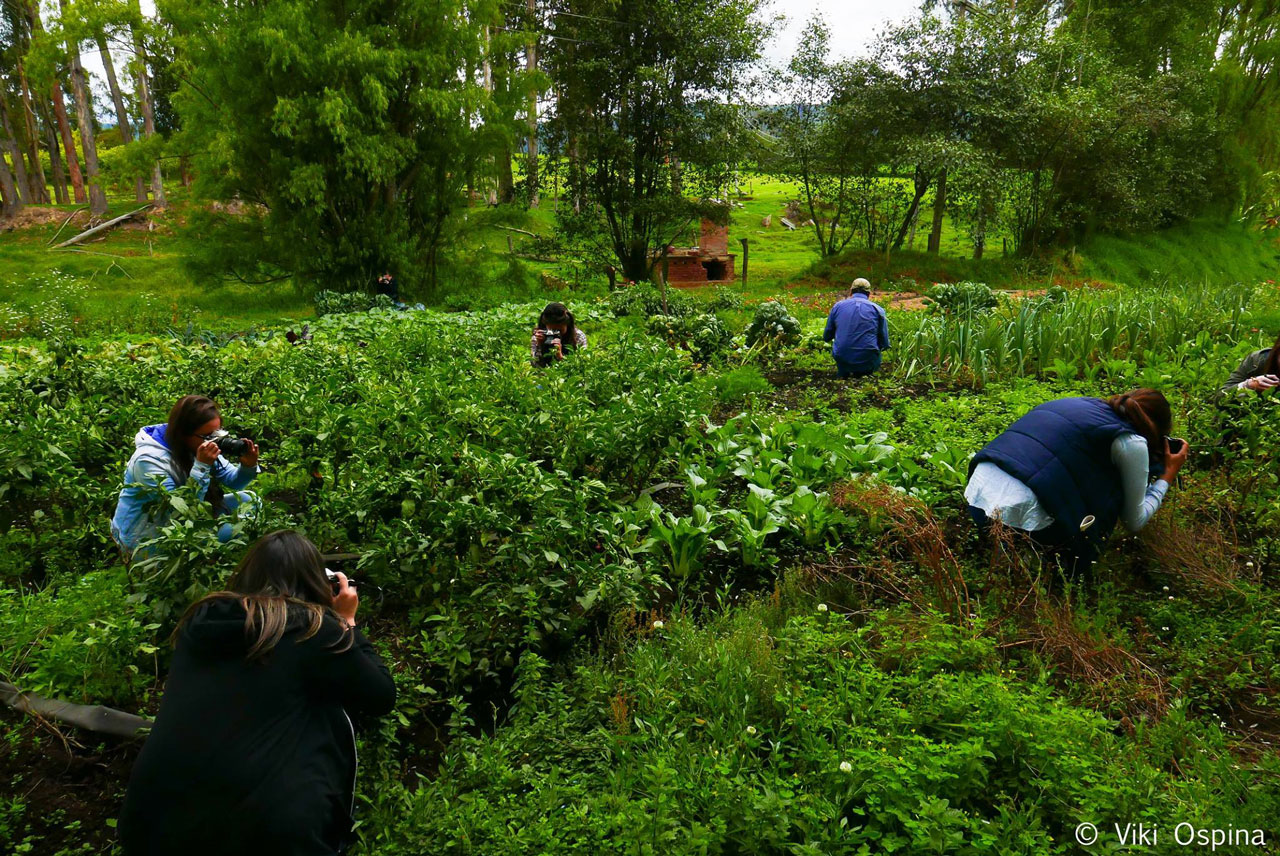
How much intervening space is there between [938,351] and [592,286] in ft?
38.2

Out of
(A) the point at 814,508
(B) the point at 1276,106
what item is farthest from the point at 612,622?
(B) the point at 1276,106

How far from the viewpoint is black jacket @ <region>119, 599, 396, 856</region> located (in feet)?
6.19

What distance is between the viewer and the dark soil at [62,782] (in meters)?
2.44

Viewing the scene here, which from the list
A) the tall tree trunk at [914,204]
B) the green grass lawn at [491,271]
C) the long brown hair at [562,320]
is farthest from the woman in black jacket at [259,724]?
A: the tall tree trunk at [914,204]

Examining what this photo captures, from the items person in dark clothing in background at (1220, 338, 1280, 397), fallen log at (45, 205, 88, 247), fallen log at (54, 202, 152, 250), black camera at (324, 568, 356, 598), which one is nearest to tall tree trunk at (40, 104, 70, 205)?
fallen log at (45, 205, 88, 247)

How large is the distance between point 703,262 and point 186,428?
19.1 meters

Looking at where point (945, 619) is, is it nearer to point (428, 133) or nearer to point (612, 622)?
point (612, 622)

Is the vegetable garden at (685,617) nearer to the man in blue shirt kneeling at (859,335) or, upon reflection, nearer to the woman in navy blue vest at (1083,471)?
the woman in navy blue vest at (1083,471)

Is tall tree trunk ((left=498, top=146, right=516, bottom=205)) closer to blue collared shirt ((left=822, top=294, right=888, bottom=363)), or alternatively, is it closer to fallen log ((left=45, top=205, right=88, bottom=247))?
blue collared shirt ((left=822, top=294, right=888, bottom=363))

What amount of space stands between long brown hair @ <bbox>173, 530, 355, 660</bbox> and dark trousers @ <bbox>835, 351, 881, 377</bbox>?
6.36 meters

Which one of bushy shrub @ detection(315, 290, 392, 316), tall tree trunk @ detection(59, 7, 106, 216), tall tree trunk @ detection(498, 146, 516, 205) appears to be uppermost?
tall tree trunk @ detection(59, 7, 106, 216)

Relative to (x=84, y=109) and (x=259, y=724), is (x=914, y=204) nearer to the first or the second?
(x=259, y=724)

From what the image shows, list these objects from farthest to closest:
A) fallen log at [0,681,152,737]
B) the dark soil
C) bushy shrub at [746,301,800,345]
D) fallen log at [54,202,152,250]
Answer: fallen log at [54,202,152,250], bushy shrub at [746,301,800,345], fallen log at [0,681,152,737], the dark soil

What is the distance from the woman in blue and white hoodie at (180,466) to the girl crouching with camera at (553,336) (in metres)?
3.27
